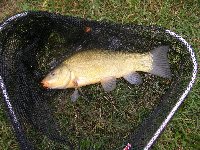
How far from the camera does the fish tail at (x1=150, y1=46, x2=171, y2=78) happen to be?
2801 millimetres

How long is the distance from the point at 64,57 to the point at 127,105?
481 millimetres

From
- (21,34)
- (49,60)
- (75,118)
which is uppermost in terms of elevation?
(21,34)

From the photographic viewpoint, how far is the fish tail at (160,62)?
280 centimetres

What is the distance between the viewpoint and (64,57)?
9.25 ft

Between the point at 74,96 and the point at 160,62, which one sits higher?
the point at 160,62

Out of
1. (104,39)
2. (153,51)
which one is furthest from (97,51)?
(153,51)

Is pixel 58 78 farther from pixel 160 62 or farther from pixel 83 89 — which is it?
pixel 160 62

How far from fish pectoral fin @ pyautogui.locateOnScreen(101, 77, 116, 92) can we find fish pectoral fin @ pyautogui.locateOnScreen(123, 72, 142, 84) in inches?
2.9

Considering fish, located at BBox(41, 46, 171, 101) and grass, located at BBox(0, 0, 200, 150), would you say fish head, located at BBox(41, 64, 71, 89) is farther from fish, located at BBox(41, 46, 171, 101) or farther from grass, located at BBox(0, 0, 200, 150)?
grass, located at BBox(0, 0, 200, 150)

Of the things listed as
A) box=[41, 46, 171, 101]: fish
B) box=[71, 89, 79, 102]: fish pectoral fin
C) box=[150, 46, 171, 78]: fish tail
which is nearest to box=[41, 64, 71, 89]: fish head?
box=[41, 46, 171, 101]: fish

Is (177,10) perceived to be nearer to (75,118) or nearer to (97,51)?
(97,51)

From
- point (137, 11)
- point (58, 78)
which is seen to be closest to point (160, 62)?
point (137, 11)

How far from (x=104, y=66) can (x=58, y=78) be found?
0.27m

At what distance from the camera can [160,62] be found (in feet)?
9.21
